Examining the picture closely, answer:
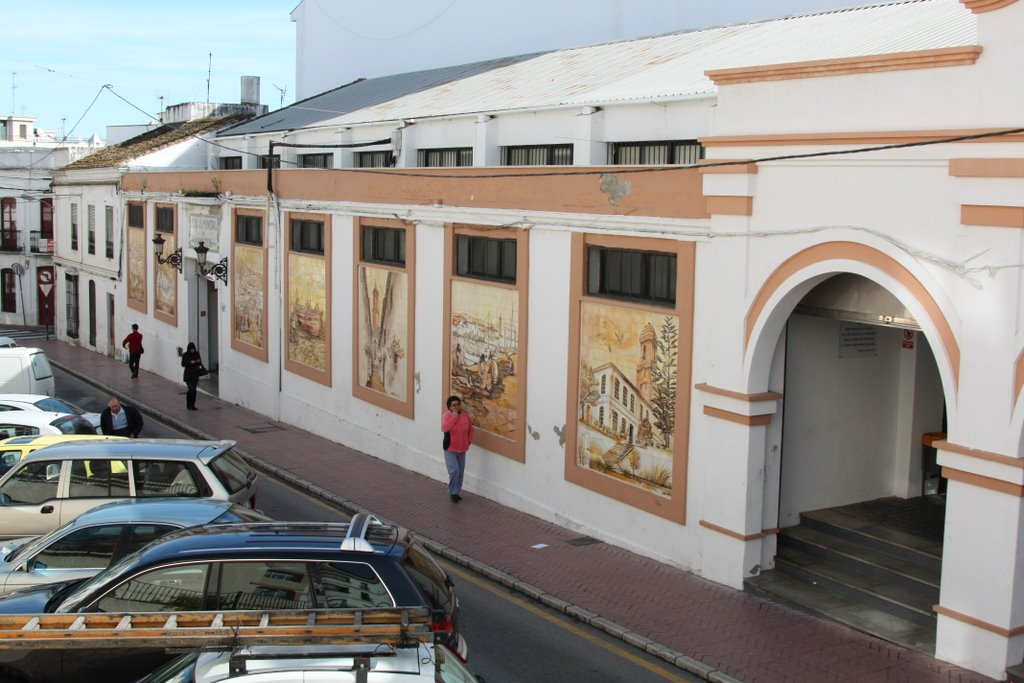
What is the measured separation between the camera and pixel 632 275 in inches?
580

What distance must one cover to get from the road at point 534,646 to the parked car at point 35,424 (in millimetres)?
7380

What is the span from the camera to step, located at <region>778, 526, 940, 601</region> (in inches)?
478

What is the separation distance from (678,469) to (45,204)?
132 ft

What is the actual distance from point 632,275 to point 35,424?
32.4ft

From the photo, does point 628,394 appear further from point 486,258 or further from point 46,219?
point 46,219

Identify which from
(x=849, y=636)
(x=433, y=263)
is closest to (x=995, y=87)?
(x=849, y=636)

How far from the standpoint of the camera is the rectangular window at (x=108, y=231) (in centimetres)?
3653

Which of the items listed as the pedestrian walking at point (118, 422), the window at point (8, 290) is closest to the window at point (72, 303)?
the window at point (8, 290)

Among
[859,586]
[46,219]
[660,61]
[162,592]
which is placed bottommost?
[859,586]

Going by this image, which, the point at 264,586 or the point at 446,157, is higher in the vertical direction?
the point at 446,157

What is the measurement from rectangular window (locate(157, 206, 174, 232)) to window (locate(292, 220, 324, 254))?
863 centimetres

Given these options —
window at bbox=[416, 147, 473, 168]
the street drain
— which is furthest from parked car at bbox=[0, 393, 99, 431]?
the street drain

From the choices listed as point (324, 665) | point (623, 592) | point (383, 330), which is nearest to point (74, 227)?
point (383, 330)

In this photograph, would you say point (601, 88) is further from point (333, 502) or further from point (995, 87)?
point (995, 87)
